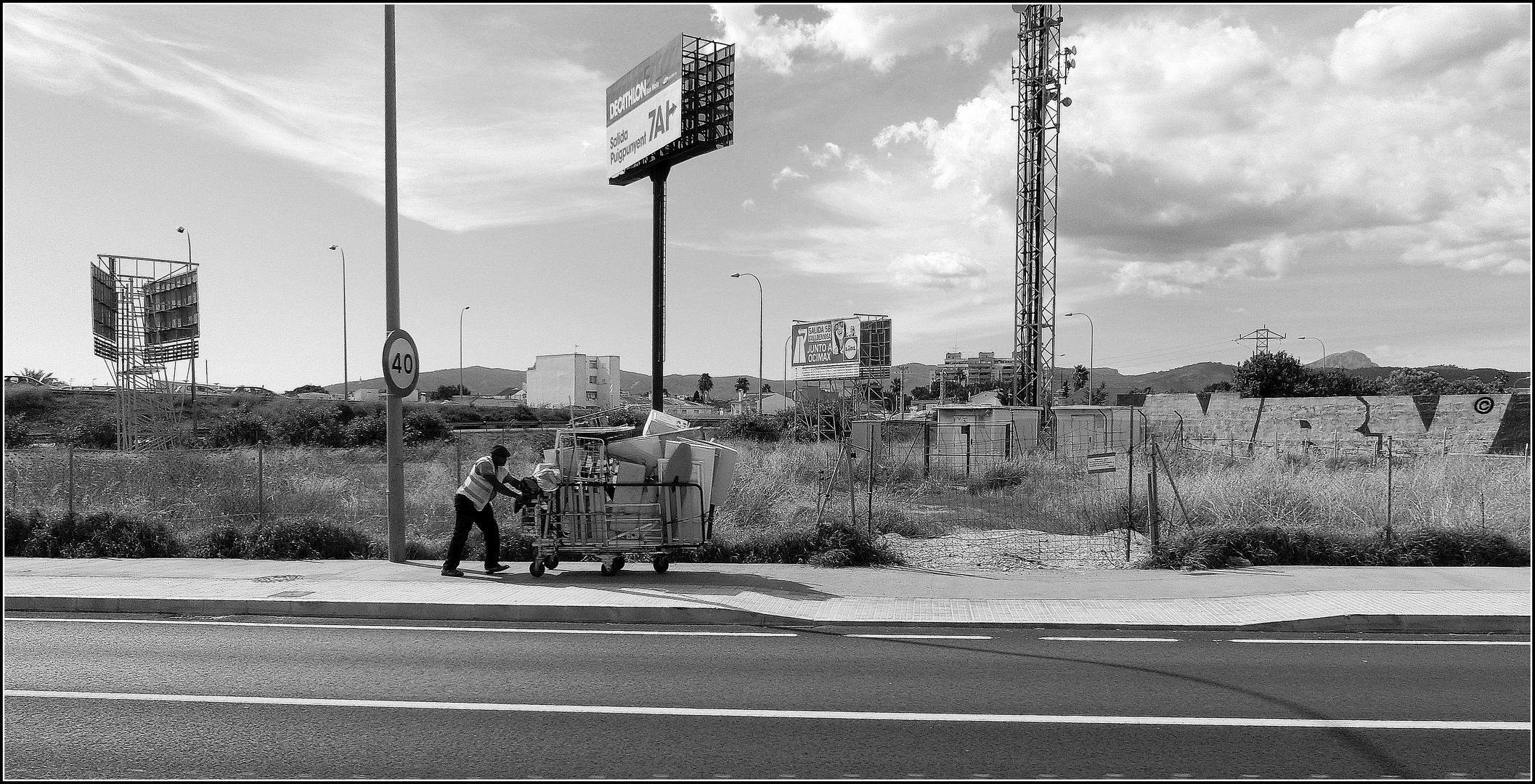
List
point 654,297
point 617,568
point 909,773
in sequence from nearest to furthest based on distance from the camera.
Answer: point 909,773, point 617,568, point 654,297

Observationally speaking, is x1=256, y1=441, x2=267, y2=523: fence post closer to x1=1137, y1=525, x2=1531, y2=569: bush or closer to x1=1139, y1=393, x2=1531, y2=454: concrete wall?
x1=1137, y1=525, x2=1531, y2=569: bush

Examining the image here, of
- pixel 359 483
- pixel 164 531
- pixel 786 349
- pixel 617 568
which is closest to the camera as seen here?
pixel 617 568

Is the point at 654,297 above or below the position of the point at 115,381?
above

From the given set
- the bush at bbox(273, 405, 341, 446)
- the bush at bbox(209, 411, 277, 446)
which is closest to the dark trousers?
the bush at bbox(273, 405, 341, 446)

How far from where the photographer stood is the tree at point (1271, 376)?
228 feet

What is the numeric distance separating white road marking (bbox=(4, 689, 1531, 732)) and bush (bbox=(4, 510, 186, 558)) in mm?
7836

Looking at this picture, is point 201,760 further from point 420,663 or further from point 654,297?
point 654,297

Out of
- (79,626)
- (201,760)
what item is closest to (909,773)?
(201,760)

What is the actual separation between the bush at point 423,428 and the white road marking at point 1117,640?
3661 cm

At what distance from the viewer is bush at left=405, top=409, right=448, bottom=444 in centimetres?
4362

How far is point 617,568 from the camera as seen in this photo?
452 inches

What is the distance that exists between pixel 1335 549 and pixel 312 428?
4353 centimetres

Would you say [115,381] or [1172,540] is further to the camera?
[115,381]

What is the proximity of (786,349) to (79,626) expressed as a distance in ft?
153
